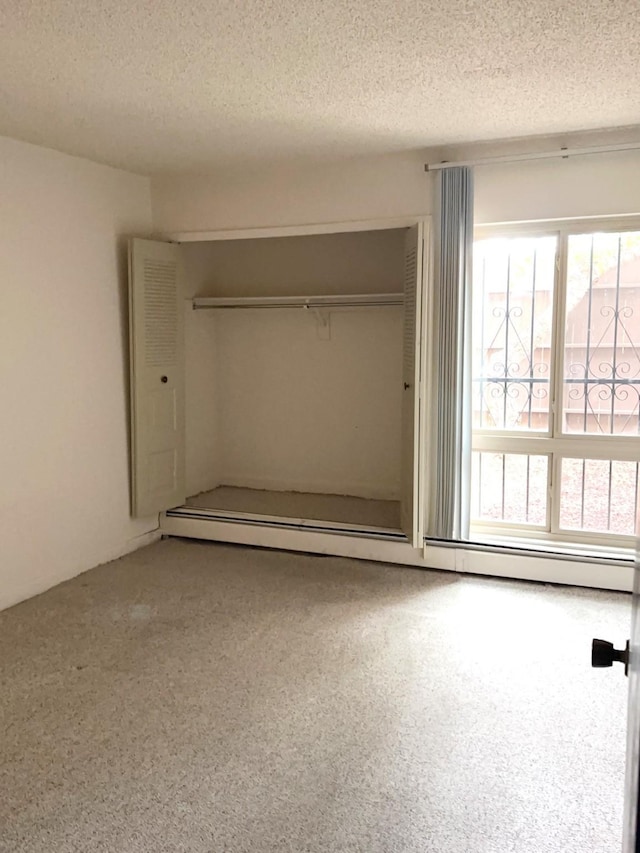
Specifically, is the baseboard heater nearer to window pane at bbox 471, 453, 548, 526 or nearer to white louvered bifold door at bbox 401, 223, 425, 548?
white louvered bifold door at bbox 401, 223, 425, 548

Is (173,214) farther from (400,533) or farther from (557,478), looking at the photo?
(557,478)

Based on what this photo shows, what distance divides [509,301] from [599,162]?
90cm

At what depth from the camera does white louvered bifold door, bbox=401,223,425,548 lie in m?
4.10

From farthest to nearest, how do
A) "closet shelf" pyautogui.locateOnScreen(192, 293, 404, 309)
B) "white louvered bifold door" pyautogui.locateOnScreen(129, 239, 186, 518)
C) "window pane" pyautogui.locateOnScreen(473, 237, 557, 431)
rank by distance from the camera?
"closet shelf" pyautogui.locateOnScreen(192, 293, 404, 309)
"white louvered bifold door" pyautogui.locateOnScreen(129, 239, 186, 518)
"window pane" pyautogui.locateOnScreen(473, 237, 557, 431)

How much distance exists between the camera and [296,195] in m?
4.58

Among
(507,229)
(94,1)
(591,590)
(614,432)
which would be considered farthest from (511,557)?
(94,1)

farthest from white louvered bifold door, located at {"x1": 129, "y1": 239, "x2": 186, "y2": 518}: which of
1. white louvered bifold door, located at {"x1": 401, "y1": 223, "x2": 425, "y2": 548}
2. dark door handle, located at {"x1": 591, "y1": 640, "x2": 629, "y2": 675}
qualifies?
dark door handle, located at {"x1": 591, "y1": 640, "x2": 629, "y2": 675}

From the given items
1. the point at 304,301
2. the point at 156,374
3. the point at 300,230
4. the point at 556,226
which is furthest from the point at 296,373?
the point at 556,226

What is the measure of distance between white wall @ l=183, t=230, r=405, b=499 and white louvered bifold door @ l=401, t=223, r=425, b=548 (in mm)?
1018

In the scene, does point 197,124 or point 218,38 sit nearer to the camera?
point 218,38

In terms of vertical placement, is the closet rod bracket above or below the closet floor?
above

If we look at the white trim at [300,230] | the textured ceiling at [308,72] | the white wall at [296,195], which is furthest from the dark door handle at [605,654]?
the white wall at [296,195]

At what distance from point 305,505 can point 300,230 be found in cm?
200

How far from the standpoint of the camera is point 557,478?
14.1 feet
